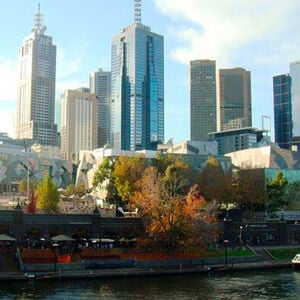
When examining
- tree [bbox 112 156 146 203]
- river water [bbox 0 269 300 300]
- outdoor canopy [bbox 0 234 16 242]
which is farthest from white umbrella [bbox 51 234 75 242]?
tree [bbox 112 156 146 203]

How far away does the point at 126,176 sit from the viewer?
451 ft

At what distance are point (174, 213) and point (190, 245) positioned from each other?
611cm

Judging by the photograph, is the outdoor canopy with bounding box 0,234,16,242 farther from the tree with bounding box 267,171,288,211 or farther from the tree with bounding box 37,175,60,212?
the tree with bounding box 267,171,288,211

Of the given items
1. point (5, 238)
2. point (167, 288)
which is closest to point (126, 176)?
point (5, 238)

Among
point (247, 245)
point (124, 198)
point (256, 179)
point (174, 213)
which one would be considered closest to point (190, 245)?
point (174, 213)

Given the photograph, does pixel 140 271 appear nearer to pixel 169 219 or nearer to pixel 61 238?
pixel 169 219

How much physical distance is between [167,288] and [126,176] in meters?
67.2

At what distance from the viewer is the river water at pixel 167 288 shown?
66.4 metres

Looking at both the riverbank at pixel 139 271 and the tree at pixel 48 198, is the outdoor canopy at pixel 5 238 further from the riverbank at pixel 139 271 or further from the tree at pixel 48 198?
the tree at pixel 48 198

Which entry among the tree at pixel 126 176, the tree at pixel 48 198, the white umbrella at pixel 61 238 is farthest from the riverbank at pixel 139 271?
the tree at pixel 48 198

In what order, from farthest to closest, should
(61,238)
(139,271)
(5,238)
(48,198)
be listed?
(48,198), (61,238), (5,238), (139,271)

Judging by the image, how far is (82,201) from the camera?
520 feet

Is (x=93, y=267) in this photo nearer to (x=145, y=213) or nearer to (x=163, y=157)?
(x=145, y=213)

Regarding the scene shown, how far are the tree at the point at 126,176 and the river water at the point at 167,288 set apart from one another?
51774mm
